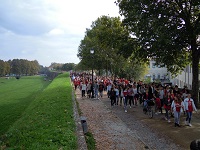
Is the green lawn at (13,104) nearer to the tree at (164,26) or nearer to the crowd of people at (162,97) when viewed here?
the crowd of people at (162,97)

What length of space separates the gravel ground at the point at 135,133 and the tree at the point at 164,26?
4650 millimetres

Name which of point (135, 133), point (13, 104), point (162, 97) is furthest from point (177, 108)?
point (13, 104)

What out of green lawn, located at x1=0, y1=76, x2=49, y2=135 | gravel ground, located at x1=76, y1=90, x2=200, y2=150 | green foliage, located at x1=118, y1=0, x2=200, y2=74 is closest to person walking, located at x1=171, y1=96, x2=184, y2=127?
gravel ground, located at x1=76, y1=90, x2=200, y2=150

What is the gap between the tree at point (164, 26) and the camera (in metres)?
17.0

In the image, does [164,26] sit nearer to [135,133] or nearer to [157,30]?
[157,30]

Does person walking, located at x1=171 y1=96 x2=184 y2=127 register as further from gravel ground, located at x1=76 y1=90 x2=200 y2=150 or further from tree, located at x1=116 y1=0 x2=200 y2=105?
tree, located at x1=116 y1=0 x2=200 y2=105

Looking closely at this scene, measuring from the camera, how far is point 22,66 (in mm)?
186625

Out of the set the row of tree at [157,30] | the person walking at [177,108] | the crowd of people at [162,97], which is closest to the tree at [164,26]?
the row of tree at [157,30]

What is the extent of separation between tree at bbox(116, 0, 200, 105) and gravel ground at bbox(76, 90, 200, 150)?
15.3 feet

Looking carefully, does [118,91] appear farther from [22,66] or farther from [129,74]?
[22,66]

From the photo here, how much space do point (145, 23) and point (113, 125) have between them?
7590 millimetres

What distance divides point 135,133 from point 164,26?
792 cm

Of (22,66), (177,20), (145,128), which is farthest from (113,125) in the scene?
(22,66)

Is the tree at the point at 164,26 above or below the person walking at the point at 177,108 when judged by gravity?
above
